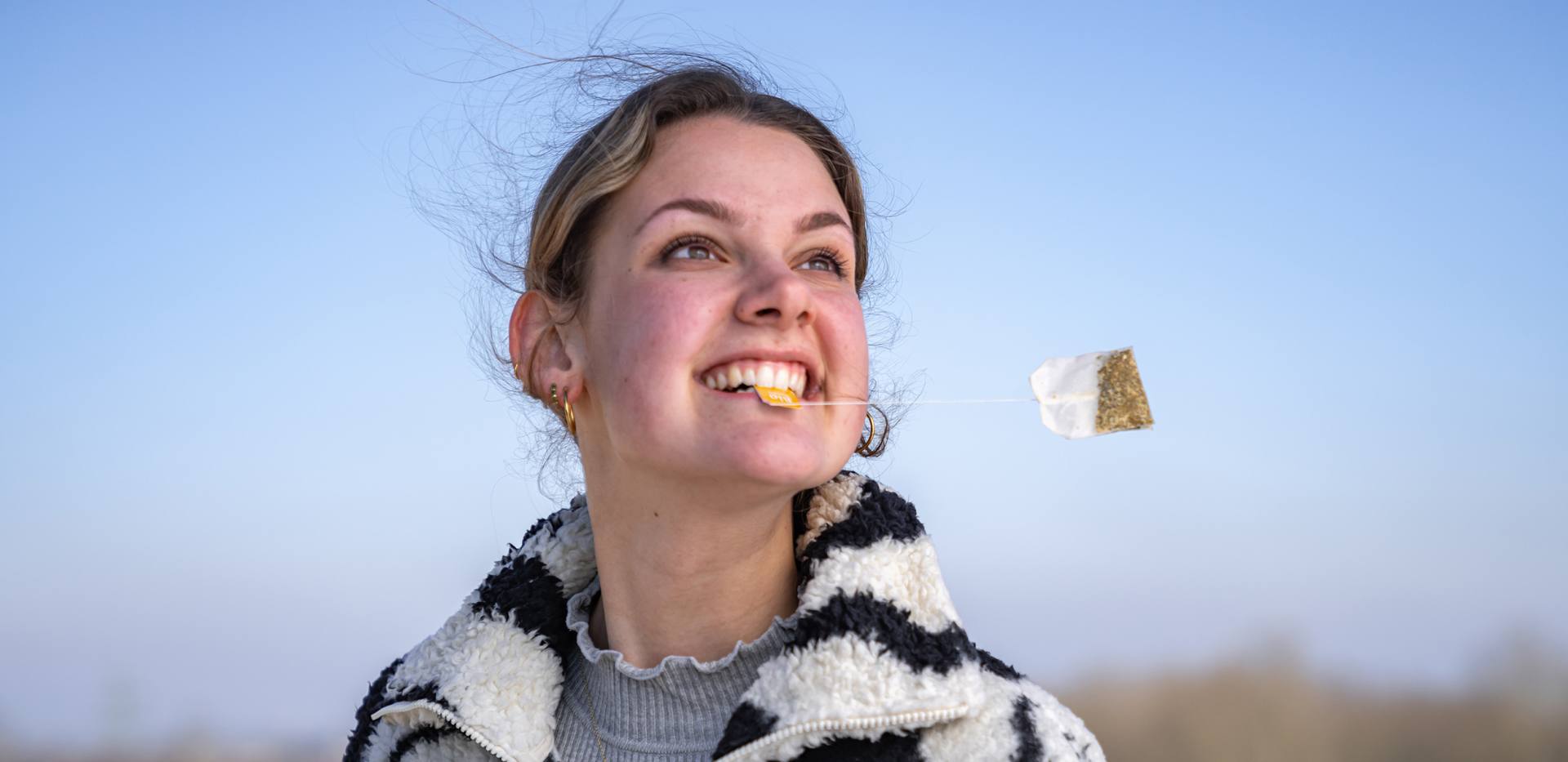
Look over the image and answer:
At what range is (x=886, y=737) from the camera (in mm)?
2393

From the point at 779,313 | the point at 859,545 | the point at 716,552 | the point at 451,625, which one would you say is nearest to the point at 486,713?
the point at 451,625

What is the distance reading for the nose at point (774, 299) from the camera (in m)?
2.45

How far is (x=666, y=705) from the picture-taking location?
266cm

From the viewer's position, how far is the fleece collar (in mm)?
2371

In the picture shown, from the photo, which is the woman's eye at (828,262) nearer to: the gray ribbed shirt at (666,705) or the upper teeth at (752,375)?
the upper teeth at (752,375)

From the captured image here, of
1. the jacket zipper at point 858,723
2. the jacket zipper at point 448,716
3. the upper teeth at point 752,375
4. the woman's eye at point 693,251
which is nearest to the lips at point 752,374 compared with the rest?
Answer: the upper teeth at point 752,375

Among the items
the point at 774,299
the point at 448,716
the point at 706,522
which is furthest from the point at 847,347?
the point at 448,716

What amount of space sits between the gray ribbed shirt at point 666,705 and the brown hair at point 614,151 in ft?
2.31

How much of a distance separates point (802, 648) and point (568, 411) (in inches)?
30.6

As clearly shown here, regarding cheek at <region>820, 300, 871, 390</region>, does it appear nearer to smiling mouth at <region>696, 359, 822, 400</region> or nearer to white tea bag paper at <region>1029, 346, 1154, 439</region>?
smiling mouth at <region>696, 359, 822, 400</region>

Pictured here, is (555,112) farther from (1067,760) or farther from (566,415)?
(1067,760)

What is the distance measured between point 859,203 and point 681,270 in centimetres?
76

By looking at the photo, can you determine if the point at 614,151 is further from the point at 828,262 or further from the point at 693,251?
the point at 828,262

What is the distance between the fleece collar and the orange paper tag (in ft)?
1.14
